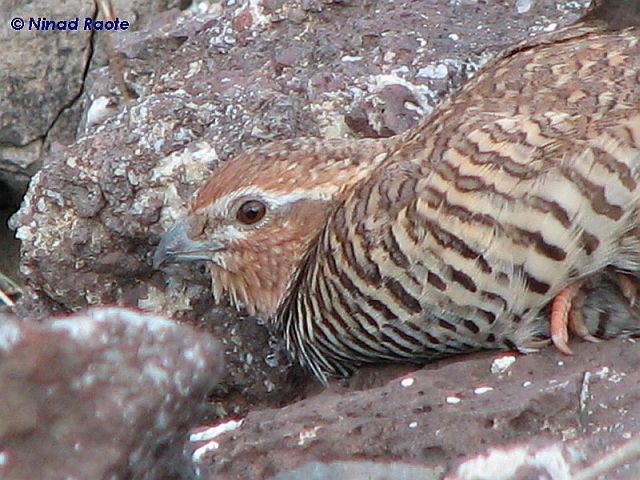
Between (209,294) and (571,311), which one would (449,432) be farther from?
(209,294)

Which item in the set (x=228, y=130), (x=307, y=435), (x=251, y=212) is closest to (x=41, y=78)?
(x=228, y=130)

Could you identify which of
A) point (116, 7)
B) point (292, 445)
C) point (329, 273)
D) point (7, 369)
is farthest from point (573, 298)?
point (116, 7)

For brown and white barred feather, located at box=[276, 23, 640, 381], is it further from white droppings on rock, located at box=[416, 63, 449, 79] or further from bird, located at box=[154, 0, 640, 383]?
white droppings on rock, located at box=[416, 63, 449, 79]

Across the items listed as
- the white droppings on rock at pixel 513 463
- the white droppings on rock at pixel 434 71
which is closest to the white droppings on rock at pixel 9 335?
the white droppings on rock at pixel 513 463

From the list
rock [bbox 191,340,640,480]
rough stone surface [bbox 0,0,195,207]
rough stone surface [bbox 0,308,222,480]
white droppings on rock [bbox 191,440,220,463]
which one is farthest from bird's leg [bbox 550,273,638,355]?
rough stone surface [bbox 0,0,195,207]

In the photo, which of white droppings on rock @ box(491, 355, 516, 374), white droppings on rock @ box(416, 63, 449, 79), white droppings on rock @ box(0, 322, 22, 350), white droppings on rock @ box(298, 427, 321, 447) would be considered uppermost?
white droppings on rock @ box(0, 322, 22, 350)
